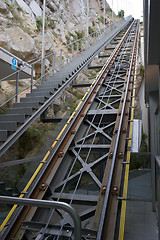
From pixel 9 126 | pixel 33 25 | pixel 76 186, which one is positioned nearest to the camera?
pixel 76 186

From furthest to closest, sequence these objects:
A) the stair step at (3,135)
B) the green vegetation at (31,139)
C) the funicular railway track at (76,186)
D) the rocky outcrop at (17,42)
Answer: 1. the rocky outcrop at (17,42)
2. the green vegetation at (31,139)
3. the stair step at (3,135)
4. the funicular railway track at (76,186)

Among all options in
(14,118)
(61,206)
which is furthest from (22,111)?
(61,206)

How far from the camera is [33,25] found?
13023mm

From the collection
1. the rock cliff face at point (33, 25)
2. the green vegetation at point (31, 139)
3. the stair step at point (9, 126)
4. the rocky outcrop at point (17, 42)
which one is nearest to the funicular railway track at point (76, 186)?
the stair step at point (9, 126)

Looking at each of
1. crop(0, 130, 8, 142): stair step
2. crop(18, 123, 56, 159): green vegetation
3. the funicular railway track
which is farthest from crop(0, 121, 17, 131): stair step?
crop(18, 123, 56, 159): green vegetation

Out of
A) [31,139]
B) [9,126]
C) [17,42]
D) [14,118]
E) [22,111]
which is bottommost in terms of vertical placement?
[9,126]

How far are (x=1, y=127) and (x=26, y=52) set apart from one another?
6.89 meters

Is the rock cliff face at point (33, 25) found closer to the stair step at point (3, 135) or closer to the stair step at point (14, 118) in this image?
the stair step at point (14, 118)

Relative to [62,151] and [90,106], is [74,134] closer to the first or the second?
[62,151]

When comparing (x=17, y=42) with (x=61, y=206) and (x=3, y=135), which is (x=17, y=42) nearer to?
(x=3, y=135)

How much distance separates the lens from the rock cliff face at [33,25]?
32.2 ft

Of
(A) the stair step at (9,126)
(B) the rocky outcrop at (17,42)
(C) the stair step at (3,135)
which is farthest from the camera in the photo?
(B) the rocky outcrop at (17,42)

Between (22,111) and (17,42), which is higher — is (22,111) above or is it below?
below

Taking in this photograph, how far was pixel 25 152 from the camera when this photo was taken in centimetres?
842
